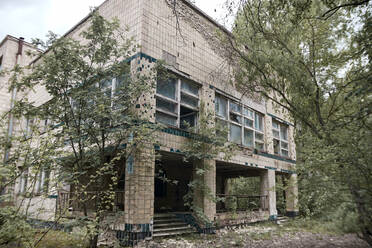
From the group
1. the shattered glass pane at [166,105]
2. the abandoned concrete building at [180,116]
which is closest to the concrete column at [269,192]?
the abandoned concrete building at [180,116]

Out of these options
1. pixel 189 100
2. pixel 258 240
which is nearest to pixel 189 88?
pixel 189 100

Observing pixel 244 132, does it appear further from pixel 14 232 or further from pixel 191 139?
pixel 14 232

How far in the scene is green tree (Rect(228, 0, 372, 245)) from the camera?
5312 mm

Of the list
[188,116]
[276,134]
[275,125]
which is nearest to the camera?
[188,116]

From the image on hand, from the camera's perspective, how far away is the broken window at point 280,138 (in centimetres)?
1672

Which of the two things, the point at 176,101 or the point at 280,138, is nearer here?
the point at 176,101

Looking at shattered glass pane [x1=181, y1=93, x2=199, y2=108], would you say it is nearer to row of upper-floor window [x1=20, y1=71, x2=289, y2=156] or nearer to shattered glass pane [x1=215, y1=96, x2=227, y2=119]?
row of upper-floor window [x1=20, y1=71, x2=289, y2=156]

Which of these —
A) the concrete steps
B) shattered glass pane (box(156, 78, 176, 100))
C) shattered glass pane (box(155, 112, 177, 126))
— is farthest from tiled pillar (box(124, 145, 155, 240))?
shattered glass pane (box(156, 78, 176, 100))

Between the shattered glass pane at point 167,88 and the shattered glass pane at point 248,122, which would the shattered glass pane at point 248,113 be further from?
the shattered glass pane at point 167,88

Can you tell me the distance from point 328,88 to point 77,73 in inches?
297

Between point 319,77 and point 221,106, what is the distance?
13.9 ft

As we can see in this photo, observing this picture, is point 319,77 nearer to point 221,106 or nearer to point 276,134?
point 221,106

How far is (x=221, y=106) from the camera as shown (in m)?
12.5

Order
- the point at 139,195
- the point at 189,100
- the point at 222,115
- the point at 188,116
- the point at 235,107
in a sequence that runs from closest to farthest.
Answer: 1. the point at 139,195
2. the point at 189,100
3. the point at 188,116
4. the point at 222,115
5. the point at 235,107
